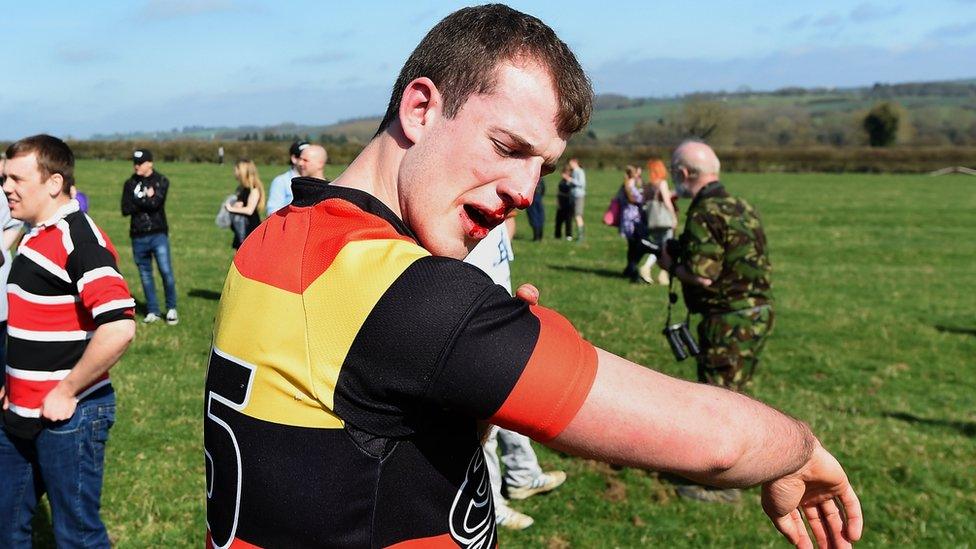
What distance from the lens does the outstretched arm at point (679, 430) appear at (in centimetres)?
138

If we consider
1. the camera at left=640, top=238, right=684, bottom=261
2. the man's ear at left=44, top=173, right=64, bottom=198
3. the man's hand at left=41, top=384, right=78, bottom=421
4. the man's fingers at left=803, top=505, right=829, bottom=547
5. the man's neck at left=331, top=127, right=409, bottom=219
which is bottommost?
the man's hand at left=41, top=384, right=78, bottom=421

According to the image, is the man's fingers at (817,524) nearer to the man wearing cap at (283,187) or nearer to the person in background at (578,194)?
the man wearing cap at (283,187)

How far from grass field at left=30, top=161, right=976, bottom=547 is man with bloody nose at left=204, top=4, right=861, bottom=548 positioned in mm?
4172

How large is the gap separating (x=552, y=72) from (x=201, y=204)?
27920 millimetres

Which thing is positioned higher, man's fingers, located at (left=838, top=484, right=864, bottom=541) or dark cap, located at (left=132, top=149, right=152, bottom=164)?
dark cap, located at (left=132, top=149, right=152, bottom=164)

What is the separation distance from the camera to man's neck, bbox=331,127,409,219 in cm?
165

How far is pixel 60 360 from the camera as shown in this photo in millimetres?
3799

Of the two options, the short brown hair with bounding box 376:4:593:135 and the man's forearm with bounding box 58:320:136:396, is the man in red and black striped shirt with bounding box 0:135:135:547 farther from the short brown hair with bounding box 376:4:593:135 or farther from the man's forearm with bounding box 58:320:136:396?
the short brown hair with bounding box 376:4:593:135

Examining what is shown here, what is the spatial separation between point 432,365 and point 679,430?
42 cm

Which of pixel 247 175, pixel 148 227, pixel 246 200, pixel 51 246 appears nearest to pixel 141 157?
pixel 148 227

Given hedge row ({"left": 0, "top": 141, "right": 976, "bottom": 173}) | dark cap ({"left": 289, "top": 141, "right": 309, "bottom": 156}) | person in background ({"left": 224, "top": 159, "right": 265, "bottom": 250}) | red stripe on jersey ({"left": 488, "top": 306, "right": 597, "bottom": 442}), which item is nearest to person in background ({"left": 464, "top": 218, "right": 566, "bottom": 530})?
red stripe on jersey ({"left": 488, "top": 306, "right": 597, "bottom": 442})

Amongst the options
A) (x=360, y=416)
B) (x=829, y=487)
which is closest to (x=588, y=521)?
(x=829, y=487)

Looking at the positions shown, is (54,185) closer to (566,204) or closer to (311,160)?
(311,160)

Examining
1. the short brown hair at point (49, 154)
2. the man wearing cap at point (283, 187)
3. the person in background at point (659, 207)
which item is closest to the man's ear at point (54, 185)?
the short brown hair at point (49, 154)
